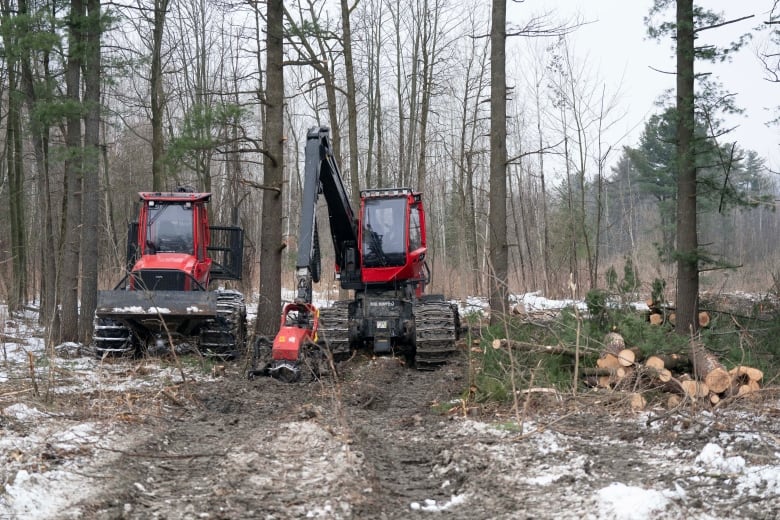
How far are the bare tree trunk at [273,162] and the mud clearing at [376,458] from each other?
4.88 m

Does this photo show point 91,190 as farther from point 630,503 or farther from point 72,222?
point 630,503

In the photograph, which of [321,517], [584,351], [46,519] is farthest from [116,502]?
[584,351]

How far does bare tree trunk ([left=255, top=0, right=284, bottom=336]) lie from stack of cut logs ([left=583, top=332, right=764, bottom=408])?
6527 mm

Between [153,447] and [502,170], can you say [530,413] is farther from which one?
[502,170]

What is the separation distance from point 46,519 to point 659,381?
631 centimetres

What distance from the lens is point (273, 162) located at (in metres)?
13.2

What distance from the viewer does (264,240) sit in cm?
1339

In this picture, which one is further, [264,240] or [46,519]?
[264,240]

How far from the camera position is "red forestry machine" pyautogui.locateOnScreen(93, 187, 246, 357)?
1173 cm

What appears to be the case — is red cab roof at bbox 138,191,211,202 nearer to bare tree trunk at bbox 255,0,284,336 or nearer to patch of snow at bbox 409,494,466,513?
bare tree trunk at bbox 255,0,284,336

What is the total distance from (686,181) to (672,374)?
13.2 feet

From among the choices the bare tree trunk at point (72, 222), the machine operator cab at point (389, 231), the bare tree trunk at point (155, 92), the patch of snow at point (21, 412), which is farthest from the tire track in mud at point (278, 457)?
the bare tree trunk at point (155, 92)

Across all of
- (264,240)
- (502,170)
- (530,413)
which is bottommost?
(530,413)

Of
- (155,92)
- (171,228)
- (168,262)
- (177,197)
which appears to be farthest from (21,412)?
(155,92)
